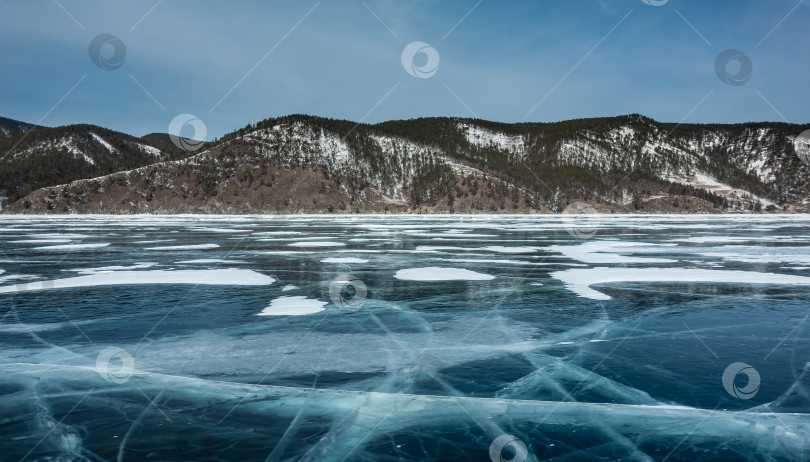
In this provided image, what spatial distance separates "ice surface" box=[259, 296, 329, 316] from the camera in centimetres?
1134

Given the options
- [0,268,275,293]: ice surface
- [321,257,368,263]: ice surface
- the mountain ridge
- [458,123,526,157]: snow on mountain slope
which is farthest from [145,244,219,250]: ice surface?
[458,123,526,157]: snow on mountain slope

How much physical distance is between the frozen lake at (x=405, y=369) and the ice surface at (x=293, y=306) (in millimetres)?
95

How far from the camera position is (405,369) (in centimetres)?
754

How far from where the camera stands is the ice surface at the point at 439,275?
16.5 m

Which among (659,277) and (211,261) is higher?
(211,261)

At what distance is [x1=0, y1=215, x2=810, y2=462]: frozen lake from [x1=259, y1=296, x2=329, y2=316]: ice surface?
95 millimetres

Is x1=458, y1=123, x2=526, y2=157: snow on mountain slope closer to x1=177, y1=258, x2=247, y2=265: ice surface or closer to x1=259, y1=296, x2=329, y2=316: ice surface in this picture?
x1=177, y1=258, x2=247, y2=265: ice surface

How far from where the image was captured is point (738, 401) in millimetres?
6094

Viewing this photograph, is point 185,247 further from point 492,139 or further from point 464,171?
point 492,139

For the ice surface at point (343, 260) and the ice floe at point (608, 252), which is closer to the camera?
the ice floe at point (608, 252)

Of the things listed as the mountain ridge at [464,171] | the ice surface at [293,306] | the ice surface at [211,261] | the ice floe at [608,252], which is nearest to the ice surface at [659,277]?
the ice floe at [608,252]

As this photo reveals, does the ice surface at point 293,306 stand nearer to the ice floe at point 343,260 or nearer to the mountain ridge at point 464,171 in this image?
the ice floe at point 343,260

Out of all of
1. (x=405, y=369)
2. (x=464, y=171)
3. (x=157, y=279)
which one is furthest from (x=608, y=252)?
(x=464, y=171)

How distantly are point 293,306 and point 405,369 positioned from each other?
5182mm
